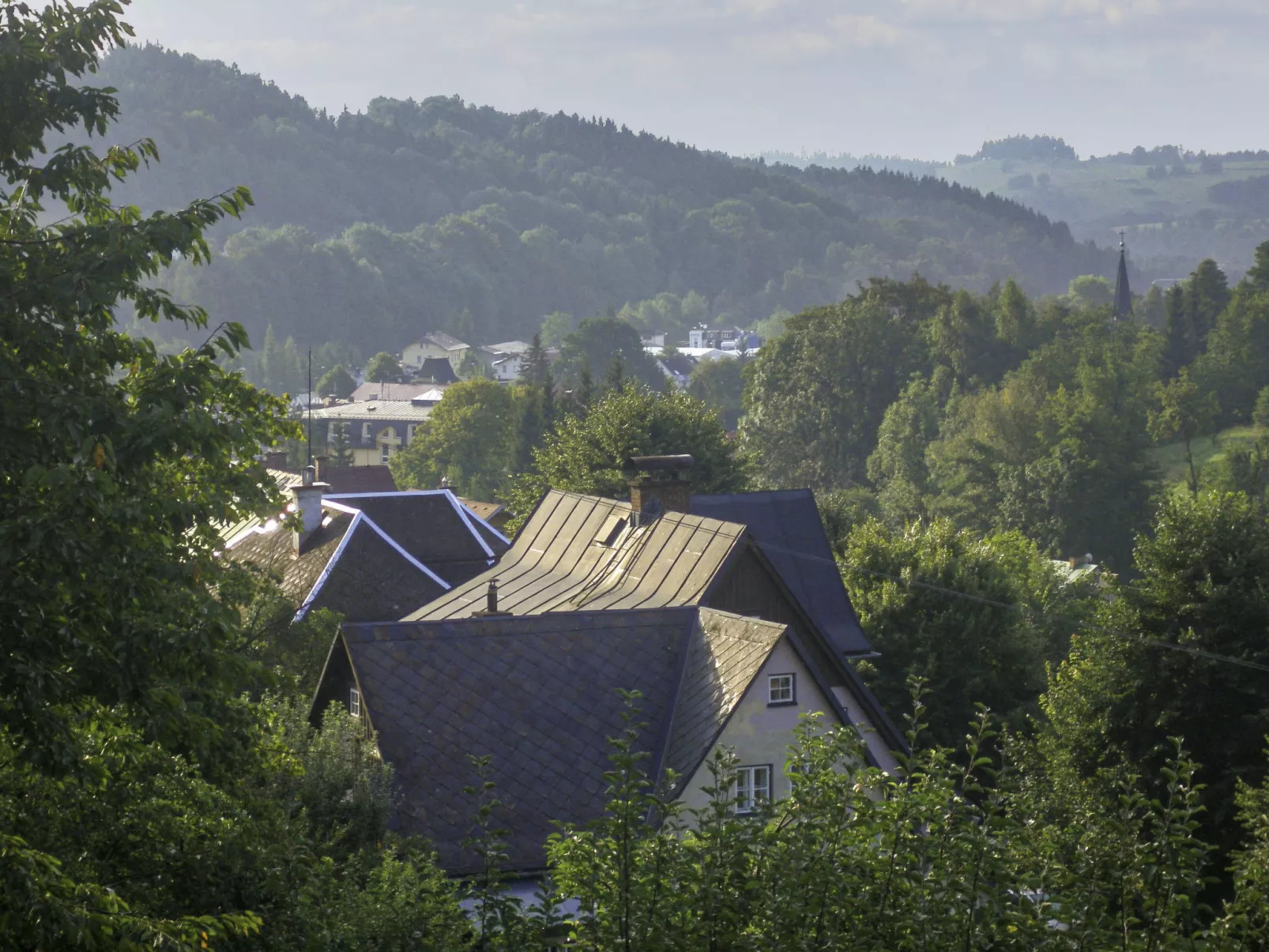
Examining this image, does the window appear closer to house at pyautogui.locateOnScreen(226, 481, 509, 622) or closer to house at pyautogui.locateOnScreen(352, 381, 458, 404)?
house at pyautogui.locateOnScreen(226, 481, 509, 622)

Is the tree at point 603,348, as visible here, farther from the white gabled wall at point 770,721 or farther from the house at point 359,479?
the white gabled wall at point 770,721

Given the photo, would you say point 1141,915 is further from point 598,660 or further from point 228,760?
point 598,660

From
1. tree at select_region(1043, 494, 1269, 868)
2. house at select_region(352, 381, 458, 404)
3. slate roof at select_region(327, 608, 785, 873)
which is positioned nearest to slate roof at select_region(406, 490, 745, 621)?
slate roof at select_region(327, 608, 785, 873)

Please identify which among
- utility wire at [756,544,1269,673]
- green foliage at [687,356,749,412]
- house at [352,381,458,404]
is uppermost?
green foliage at [687,356,749,412]

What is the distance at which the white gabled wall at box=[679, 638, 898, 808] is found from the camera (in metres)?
19.0

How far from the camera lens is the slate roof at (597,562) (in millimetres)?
23516

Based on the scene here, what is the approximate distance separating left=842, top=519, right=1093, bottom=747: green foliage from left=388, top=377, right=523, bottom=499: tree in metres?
61.2

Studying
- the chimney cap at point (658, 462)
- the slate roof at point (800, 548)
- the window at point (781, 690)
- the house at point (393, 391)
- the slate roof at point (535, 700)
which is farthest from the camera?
the house at point (393, 391)

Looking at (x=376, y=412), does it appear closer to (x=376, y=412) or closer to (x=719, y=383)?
(x=376, y=412)

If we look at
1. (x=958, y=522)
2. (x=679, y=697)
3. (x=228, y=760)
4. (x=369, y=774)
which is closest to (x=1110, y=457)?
(x=958, y=522)

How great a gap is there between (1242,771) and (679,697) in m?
7.72

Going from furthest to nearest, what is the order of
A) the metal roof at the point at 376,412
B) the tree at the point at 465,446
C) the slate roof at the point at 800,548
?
the metal roof at the point at 376,412, the tree at the point at 465,446, the slate roof at the point at 800,548

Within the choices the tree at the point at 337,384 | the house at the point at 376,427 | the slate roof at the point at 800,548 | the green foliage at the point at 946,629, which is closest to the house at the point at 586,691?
the slate roof at the point at 800,548

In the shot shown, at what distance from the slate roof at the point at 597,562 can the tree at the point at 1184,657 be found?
18.7 feet
